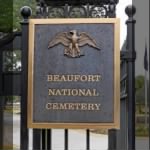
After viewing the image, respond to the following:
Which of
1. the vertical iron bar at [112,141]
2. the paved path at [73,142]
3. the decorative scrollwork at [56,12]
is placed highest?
the decorative scrollwork at [56,12]

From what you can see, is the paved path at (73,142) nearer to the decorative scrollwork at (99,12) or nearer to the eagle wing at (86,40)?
the decorative scrollwork at (99,12)

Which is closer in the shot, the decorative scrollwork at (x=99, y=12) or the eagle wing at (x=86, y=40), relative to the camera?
the eagle wing at (x=86, y=40)

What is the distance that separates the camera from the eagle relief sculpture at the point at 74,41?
18.1ft

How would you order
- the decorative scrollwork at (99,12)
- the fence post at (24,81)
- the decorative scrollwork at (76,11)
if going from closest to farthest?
1. the fence post at (24,81)
2. the decorative scrollwork at (76,11)
3. the decorative scrollwork at (99,12)

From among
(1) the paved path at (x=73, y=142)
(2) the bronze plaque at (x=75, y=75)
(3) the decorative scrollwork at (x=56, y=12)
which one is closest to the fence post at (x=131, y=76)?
(2) the bronze plaque at (x=75, y=75)

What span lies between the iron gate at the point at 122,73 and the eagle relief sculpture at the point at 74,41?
0.39 m

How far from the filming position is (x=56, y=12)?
6324 mm

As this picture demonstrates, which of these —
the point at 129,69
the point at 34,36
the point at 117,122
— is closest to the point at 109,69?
the point at 129,69

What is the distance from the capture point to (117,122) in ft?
17.8

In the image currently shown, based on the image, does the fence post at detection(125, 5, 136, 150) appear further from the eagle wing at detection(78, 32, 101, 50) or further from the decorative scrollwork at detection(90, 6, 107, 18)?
the decorative scrollwork at detection(90, 6, 107, 18)

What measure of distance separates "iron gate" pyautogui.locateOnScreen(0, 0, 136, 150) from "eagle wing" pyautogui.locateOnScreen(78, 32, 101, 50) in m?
0.35

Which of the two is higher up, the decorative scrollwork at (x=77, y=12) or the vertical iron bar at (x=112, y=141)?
the decorative scrollwork at (x=77, y=12)

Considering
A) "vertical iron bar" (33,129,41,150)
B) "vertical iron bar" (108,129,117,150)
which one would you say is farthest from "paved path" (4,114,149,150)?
"vertical iron bar" (108,129,117,150)

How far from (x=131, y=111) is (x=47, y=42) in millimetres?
1225
